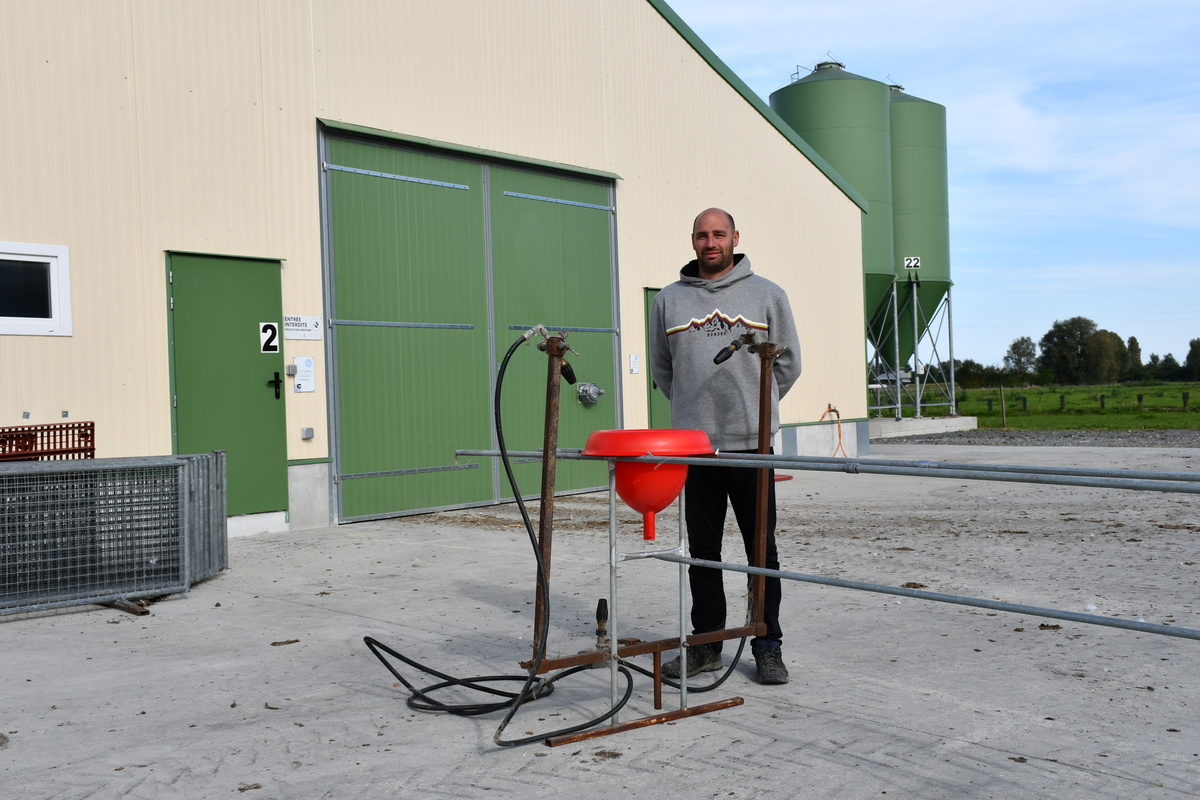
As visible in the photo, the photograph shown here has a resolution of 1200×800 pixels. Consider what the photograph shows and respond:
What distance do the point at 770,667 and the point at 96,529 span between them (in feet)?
13.4

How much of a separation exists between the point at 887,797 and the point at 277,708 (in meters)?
2.34

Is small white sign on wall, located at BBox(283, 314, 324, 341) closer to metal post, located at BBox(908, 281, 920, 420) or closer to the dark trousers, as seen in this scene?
the dark trousers

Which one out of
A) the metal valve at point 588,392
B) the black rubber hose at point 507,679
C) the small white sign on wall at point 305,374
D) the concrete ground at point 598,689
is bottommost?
the concrete ground at point 598,689

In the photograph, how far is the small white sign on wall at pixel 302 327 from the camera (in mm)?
9477

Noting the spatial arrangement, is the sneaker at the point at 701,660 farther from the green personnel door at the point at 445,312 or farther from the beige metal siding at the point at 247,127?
the green personnel door at the point at 445,312

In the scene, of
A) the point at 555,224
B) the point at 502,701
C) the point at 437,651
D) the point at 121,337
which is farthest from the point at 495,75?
the point at 502,701

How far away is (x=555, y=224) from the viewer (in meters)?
12.2

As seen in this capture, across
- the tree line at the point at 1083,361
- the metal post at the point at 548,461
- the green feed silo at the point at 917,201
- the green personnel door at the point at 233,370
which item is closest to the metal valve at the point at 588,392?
the green personnel door at the point at 233,370

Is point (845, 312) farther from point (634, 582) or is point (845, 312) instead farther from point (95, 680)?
point (95, 680)

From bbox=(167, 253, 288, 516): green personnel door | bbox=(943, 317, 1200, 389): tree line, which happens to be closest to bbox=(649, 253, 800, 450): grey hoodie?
bbox=(167, 253, 288, 516): green personnel door

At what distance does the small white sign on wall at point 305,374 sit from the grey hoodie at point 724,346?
593 centimetres

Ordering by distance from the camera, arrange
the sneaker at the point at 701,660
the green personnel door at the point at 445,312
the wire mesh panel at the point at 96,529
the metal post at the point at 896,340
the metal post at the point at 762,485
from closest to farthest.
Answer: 1. the metal post at the point at 762,485
2. the sneaker at the point at 701,660
3. the wire mesh panel at the point at 96,529
4. the green personnel door at the point at 445,312
5. the metal post at the point at 896,340

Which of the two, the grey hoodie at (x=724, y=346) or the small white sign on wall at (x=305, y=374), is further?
the small white sign on wall at (x=305, y=374)

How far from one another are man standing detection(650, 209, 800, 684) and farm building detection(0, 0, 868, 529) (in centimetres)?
584
